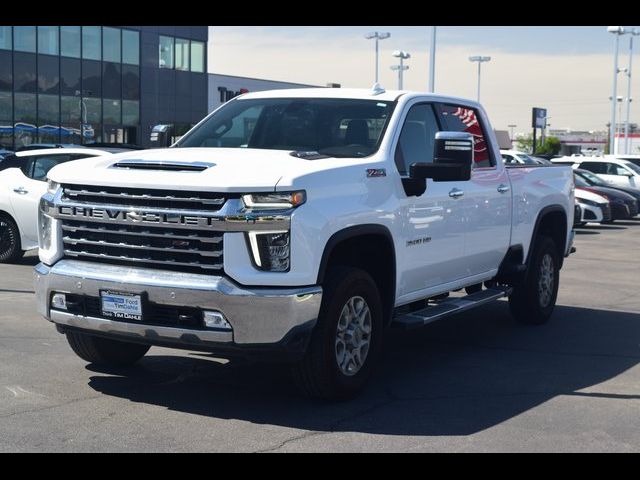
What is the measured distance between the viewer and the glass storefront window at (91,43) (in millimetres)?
46625

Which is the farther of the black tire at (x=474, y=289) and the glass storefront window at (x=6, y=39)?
the glass storefront window at (x=6, y=39)

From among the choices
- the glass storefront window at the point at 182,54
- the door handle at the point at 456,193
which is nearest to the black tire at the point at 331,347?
the door handle at the point at 456,193

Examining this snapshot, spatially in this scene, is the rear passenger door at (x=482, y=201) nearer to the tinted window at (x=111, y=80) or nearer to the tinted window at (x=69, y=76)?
the tinted window at (x=69, y=76)

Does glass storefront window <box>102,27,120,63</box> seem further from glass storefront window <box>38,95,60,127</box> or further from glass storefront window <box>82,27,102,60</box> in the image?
glass storefront window <box>38,95,60,127</box>

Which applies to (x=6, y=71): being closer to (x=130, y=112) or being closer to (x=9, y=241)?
→ (x=130, y=112)

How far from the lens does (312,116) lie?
25.5 feet

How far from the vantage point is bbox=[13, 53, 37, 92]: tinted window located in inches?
1726

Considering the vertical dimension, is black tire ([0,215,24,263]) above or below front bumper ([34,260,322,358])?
below

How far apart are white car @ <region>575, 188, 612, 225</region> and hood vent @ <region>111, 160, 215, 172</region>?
62.1 ft

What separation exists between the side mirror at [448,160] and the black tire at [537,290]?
2.74 metres

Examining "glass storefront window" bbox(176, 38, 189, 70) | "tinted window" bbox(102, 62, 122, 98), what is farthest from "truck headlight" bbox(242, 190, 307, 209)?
"glass storefront window" bbox(176, 38, 189, 70)
